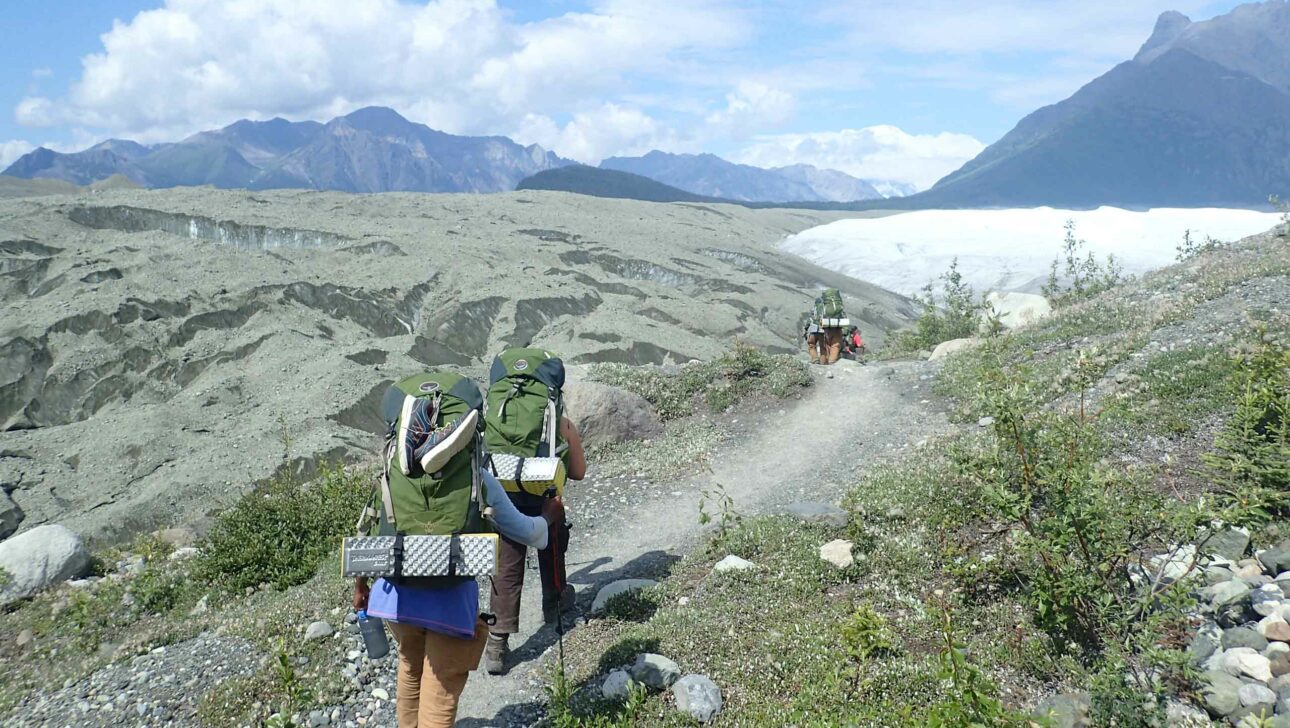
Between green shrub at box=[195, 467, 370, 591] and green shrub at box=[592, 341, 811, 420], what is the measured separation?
6192mm

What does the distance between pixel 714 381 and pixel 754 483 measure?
175 inches

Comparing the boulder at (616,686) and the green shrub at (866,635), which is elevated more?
the green shrub at (866,635)

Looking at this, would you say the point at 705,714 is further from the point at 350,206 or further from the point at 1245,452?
the point at 350,206

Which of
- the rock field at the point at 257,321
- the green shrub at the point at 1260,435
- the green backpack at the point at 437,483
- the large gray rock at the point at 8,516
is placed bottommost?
the large gray rock at the point at 8,516

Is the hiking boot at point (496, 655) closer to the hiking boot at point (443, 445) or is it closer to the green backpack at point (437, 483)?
the green backpack at point (437, 483)

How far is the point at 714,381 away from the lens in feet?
52.5

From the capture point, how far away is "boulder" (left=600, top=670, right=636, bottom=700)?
231 inches

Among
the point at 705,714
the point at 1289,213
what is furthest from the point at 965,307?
the point at 705,714

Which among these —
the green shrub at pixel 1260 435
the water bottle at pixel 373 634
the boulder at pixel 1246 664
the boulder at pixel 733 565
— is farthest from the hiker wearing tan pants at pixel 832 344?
the water bottle at pixel 373 634

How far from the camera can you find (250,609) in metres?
8.32

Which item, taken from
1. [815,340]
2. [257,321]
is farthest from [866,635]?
[257,321]

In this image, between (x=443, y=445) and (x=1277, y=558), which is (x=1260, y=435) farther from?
(x=443, y=445)

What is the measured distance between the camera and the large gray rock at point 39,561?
9953 mm

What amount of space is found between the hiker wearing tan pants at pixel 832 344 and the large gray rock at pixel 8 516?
1994 centimetres
